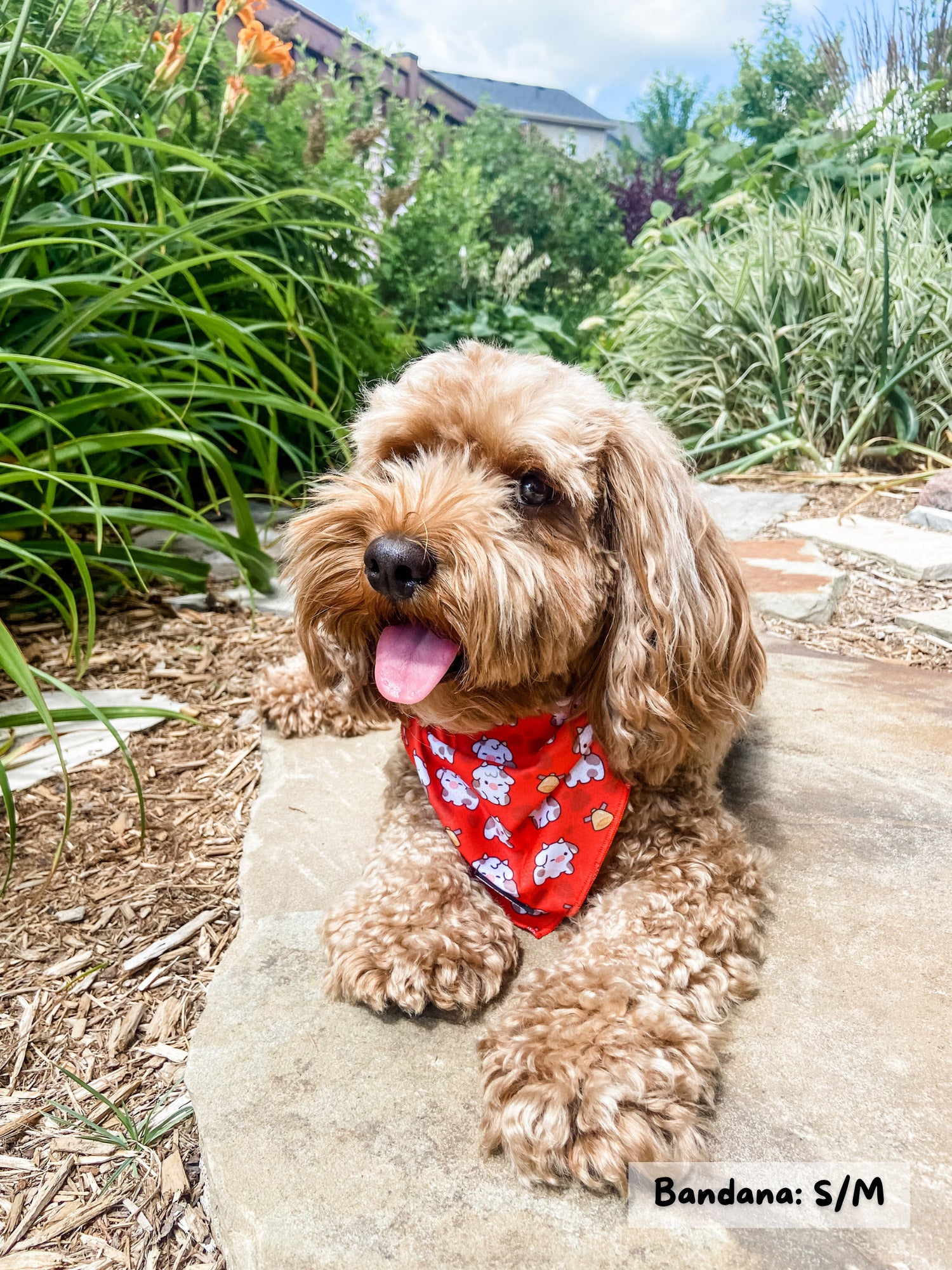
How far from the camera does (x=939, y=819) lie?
8.38ft

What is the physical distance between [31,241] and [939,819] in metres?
3.16

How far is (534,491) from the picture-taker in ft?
6.89

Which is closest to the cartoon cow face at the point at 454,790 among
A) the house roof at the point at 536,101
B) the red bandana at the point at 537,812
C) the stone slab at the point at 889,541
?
the red bandana at the point at 537,812

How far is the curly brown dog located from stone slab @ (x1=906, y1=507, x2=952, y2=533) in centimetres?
328

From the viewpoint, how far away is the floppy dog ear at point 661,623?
203cm

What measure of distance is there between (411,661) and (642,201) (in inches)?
510

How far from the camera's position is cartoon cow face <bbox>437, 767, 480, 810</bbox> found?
90.1 inches

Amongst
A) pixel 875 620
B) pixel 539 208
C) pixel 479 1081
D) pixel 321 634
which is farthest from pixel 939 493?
pixel 539 208

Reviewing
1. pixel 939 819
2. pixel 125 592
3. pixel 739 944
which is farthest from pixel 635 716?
pixel 125 592

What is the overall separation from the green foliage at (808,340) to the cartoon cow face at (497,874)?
4161 millimetres

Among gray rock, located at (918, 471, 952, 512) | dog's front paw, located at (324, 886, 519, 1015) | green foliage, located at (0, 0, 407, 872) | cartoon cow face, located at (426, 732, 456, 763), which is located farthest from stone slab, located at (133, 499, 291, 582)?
gray rock, located at (918, 471, 952, 512)

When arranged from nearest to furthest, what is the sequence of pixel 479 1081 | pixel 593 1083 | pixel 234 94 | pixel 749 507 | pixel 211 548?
pixel 593 1083 → pixel 479 1081 → pixel 234 94 → pixel 211 548 → pixel 749 507

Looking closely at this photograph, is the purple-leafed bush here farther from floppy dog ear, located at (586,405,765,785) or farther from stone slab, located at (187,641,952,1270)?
stone slab, located at (187,641,952,1270)

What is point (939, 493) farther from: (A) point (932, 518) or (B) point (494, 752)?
(B) point (494, 752)
